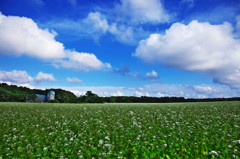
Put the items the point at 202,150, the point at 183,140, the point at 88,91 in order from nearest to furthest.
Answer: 1. the point at 202,150
2. the point at 183,140
3. the point at 88,91

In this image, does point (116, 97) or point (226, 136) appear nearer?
point (226, 136)

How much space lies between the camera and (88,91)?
72.7 meters

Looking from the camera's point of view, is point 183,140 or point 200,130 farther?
point 200,130

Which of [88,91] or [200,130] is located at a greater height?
[88,91]

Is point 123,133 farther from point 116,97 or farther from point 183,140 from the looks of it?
point 116,97

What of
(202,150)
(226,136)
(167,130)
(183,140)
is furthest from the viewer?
(167,130)

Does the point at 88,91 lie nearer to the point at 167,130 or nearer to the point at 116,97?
the point at 116,97

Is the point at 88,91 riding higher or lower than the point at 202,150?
higher

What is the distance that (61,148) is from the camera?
8953mm

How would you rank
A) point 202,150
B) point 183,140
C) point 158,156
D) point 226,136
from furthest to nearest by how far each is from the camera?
point 226,136 < point 183,140 < point 202,150 < point 158,156

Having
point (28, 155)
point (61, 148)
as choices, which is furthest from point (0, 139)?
point (61, 148)

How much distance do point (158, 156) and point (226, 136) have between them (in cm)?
550

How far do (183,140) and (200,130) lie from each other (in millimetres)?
2903

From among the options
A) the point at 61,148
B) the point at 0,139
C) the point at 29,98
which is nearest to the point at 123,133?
the point at 61,148
